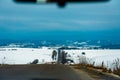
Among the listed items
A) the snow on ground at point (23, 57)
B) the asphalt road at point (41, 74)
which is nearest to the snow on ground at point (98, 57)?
the snow on ground at point (23, 57)

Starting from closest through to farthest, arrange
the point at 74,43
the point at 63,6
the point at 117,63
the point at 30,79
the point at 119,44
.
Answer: the point at 63,6
the point at 30,79
the point at 117,63
the point at 74,43
the point at 119,44

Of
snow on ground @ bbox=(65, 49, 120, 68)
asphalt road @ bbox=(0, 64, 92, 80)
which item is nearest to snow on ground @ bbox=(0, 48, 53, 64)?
snow on ground @ bbox=(65, 49, 120, 68)

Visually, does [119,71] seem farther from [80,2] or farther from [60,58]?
[80,2]

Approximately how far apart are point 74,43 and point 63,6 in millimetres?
32957

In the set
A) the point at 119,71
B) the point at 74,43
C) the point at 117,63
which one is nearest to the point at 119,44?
the point at 74,43

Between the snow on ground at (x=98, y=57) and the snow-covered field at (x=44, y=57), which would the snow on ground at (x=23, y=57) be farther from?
the snow on ground at (x=98, y=57)

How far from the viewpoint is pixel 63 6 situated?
24.8 feet

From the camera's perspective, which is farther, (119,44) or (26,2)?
(119,44)

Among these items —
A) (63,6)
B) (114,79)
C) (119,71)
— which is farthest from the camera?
(119,71)

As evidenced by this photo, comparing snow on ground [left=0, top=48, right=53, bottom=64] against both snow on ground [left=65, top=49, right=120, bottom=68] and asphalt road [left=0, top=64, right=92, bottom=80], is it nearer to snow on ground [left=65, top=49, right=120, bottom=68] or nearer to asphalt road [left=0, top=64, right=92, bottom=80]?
snow on ground [left=65, top=49, right=120, bottom=68]

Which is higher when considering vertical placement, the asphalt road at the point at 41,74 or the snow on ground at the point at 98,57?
the snow on ground at the point at 98,57

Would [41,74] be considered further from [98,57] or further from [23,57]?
[98,57]

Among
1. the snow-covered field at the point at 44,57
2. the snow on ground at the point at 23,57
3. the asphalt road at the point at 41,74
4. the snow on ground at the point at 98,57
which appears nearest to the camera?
the asphalt road at the point at 41,74

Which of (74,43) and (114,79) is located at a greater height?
(74,43)
